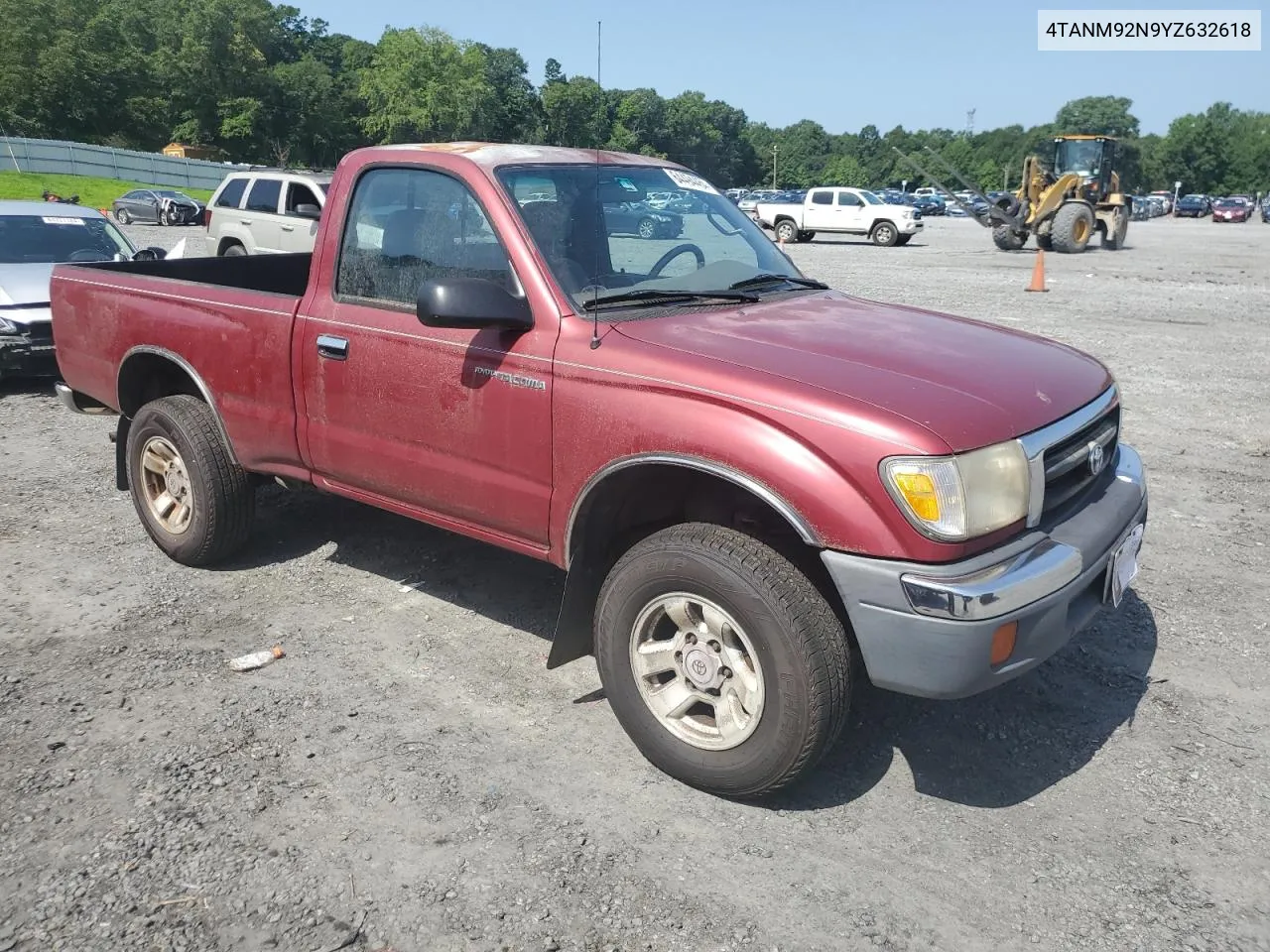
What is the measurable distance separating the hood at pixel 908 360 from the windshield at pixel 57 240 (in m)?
8.12

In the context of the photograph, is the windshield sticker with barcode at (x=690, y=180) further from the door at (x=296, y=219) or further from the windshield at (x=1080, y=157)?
the windshield at (x=1080, y=157)

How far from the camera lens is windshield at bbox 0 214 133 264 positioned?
9.55 metres

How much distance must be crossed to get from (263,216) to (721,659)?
517 inches

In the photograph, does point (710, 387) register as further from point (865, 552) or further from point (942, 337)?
point (942, 337)

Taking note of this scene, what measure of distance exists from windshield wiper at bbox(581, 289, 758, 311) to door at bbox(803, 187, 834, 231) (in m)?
30.1

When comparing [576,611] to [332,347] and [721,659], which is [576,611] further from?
[332,347]

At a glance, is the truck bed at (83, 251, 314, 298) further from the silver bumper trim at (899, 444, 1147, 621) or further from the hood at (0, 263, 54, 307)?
the silver bumper trim at (899, 444, 1147, 621)

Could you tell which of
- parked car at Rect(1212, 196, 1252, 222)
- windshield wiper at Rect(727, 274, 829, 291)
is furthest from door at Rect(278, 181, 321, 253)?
parked car at Rect(1212, 196, 1252, 222)

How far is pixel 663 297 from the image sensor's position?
3.70 meters

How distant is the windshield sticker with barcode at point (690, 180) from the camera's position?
4461 millimetres

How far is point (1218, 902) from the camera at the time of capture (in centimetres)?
271

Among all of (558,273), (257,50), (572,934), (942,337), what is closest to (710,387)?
(558,273)

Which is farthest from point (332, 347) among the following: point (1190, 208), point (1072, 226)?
point (1190, 208)

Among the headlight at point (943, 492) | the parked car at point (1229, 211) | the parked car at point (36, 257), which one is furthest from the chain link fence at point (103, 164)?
the parked car at point (1229, 211)
